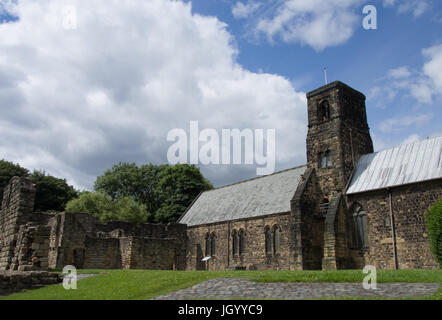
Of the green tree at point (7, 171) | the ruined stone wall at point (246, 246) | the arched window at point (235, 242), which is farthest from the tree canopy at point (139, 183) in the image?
the arched window at point (235, 242)

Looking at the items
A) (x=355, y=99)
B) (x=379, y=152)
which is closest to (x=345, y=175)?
(x=379, y=152)

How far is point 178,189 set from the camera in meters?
57.3

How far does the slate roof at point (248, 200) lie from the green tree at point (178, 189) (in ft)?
29.8

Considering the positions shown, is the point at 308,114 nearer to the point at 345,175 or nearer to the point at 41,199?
the point at 345,175

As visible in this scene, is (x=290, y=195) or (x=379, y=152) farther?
(x=290, y=195)

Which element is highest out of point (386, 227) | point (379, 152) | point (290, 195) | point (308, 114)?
point (308, 114)

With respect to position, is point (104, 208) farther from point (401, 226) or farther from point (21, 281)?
point (401, 226)

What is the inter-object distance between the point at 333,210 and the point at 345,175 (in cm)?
327

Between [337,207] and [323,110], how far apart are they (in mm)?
8862

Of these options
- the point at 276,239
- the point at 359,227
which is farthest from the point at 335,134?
the point at 276,239

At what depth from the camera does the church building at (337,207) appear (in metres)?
23.4

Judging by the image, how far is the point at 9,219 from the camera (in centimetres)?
2181

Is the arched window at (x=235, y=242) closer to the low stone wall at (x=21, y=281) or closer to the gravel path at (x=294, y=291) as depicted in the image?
the low stone wall at (x=21, y=281)

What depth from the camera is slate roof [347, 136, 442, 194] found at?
23.6m
